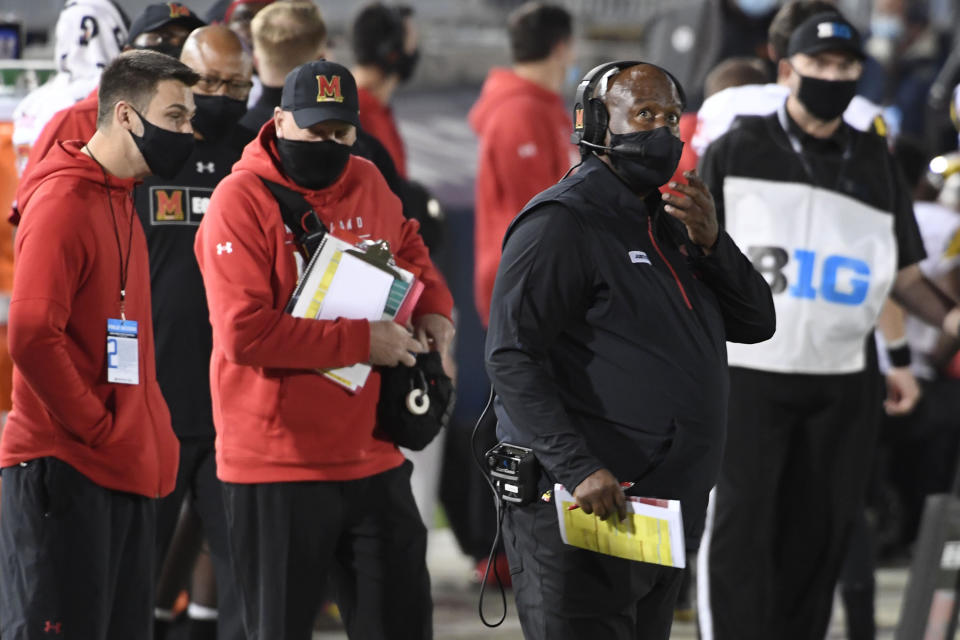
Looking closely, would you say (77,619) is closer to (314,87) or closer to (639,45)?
(314,87)

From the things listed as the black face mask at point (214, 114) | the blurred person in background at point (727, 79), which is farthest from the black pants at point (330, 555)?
the blurred person in background at point (727, 79)

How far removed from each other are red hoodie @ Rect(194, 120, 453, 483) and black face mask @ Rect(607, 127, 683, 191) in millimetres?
887

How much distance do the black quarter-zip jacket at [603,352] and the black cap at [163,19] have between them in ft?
6.87

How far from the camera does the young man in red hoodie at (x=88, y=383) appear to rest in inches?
153

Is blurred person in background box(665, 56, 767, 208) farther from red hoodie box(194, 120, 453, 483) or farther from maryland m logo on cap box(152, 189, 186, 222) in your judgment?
red hoodie box(194, 120, 453, 483)

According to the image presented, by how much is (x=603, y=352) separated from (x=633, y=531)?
1.34 feet

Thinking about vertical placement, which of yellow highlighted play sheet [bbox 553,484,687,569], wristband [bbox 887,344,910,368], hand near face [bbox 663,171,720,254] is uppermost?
hand near face [bbox 663,171,720,254]

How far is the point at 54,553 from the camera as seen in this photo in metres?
3.94

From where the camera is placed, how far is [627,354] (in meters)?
3.59

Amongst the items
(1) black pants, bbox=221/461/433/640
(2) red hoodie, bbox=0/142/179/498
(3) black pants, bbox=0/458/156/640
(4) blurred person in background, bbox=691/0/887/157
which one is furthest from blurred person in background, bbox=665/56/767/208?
(3) black pants, bbox=0/458/156/640

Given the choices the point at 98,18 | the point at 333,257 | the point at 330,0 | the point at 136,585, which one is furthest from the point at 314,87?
the point at 330,0

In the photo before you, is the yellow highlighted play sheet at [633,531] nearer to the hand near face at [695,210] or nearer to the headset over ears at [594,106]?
the hand near face at [695,210]

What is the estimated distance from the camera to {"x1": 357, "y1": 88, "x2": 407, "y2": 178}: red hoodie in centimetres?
678

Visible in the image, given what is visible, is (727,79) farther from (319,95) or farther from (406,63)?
(319,95)
